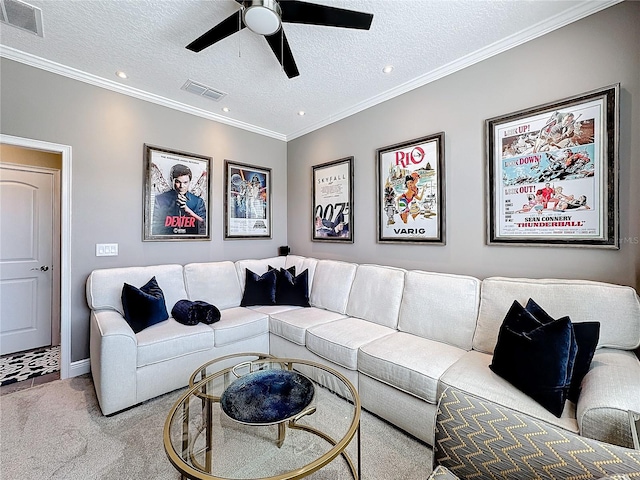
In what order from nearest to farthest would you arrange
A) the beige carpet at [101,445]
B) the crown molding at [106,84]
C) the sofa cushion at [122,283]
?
the beige carpet at [101,445], the crown molding at [106,84], the sofa cushion at [122,283]

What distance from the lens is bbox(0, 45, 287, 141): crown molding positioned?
2512mm

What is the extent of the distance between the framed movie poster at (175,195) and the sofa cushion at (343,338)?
2.01 m

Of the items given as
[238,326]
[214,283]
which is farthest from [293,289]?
[214,283]

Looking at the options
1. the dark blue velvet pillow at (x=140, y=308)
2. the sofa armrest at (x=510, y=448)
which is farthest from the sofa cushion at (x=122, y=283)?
the sofa armrest at (x=510, y=448)

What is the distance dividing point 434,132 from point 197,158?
274 centimetres

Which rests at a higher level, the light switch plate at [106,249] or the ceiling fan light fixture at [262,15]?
the ceiling fan light fixture at [262,15]

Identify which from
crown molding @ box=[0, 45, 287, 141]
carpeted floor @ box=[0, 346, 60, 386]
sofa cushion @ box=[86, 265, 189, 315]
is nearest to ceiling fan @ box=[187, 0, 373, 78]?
crown molding @ box=[0, 45, 287, 141]

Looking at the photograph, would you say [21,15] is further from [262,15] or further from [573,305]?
[573,305]

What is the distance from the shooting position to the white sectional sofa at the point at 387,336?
5.08 ft

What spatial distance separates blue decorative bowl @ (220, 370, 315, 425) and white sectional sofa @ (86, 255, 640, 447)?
0.63m

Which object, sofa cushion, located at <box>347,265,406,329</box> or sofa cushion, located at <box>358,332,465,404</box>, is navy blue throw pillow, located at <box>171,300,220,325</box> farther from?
sofa cushion, located at <box>358,332,465,404</box>

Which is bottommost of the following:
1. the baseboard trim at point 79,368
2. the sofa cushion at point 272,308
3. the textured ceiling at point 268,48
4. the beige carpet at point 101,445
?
the beige carpet at point 101,445

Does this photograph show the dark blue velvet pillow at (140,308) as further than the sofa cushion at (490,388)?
Yes

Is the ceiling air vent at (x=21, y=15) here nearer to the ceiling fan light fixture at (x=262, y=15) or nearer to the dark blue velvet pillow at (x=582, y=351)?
the ceiling fan light fixture at (x=262, y=15)
